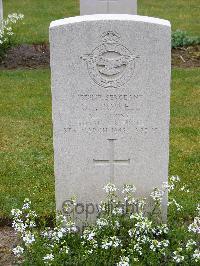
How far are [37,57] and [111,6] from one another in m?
1.81

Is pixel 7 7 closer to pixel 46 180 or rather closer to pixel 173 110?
pixel 173 110

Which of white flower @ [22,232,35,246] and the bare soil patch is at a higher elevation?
the bare soil patch

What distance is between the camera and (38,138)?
7277 millimetres

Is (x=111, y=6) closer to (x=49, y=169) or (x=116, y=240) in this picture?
(x=49, y=169)

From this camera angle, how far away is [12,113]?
822cm

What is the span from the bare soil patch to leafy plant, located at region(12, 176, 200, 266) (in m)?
6.13

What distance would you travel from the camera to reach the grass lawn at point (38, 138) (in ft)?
18.8

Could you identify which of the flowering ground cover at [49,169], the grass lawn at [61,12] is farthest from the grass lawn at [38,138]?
the grass lawn at [61,12]

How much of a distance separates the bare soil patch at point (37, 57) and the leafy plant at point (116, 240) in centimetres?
613

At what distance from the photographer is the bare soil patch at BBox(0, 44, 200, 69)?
10492 millimetres

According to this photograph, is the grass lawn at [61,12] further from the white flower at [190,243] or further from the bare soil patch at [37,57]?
the white flower at [190,243]

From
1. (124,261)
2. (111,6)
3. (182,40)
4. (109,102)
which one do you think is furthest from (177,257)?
(111,6)

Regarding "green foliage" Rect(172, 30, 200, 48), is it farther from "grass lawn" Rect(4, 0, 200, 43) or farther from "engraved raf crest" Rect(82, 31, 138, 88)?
"engraved raf crest" Rect(82, 31, 138, 88)

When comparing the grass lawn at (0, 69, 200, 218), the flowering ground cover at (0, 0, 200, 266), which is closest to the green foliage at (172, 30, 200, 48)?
the flowering ground cover at (0, 0, 200, 266)
